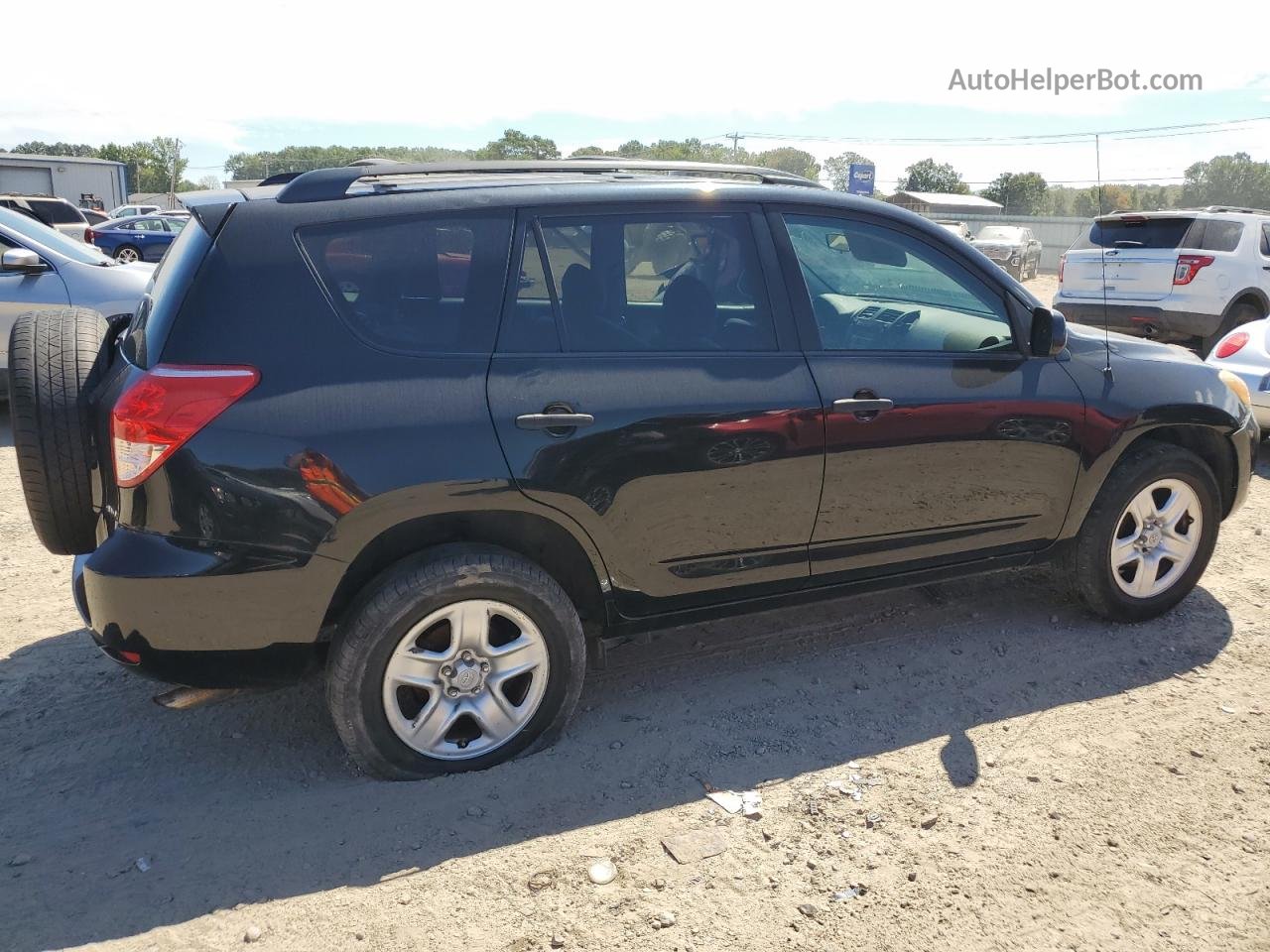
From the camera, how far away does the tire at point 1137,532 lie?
4.05 meters

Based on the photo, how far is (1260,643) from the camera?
164 inches

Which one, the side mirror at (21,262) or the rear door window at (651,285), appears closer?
the rear door window at (651,285)

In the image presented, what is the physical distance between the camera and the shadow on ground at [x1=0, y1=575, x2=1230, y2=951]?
108 inches

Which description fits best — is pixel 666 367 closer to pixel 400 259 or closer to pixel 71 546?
pixel 400 259

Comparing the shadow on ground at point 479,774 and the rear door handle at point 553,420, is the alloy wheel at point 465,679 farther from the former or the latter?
the rear door handle at point 553,420

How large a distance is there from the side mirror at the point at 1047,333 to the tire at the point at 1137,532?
0.68m

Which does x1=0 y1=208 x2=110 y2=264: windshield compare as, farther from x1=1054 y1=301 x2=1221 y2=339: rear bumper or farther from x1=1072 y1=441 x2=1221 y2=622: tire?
x1=1054 y1=301 x2=1221 y2=339: rear bumper

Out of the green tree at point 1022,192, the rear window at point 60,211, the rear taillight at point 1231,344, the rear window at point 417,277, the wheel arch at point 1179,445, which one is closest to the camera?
the rear window at point 417,277

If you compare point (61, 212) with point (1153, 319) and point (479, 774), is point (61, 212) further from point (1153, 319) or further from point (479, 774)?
point (479, 774)

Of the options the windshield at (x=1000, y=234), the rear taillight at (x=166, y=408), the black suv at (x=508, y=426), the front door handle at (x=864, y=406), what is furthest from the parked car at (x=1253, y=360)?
the windshield at (x=1000, y=234)

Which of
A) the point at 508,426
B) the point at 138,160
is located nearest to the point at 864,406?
the point at 508,426

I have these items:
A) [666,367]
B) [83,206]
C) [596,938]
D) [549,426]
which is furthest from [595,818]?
[83,206]

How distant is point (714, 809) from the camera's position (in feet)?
9.92

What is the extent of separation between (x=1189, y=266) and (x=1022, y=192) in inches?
1898
